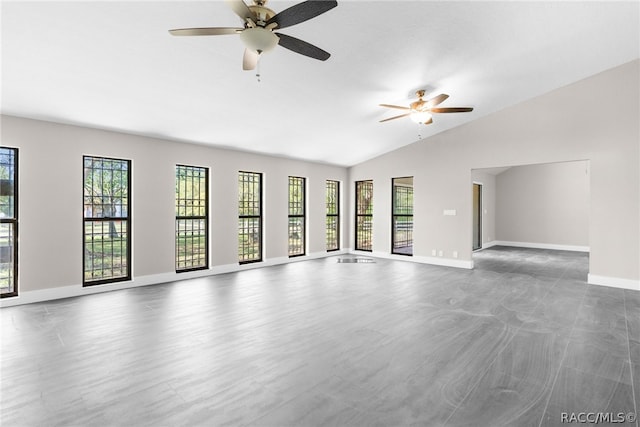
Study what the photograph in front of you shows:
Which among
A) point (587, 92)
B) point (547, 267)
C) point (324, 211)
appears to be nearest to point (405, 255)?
point (324, 211)

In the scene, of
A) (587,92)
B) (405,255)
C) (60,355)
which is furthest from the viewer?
(405,255)

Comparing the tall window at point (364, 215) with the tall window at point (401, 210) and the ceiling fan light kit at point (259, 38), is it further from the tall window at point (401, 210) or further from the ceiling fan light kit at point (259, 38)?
the ceiling fan light kit at point (259, 38)

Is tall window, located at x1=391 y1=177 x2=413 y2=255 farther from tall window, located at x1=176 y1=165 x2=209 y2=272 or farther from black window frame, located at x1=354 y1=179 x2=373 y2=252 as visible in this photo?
tall window, located at x1=176 y1=165 x2=209 y2=272

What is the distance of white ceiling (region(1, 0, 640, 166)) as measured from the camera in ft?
9.71

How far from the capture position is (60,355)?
294 centimetres

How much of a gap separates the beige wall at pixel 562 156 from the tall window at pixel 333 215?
91.0 inches

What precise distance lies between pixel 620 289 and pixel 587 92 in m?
3.43

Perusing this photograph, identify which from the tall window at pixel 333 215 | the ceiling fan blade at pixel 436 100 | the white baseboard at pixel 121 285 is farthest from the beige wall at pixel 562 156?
the white baseboard at pixel 121 285

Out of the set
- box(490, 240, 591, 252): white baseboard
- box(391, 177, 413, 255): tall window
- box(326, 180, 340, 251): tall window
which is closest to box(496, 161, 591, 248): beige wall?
box(490, 240, 591, 252): white baseboard

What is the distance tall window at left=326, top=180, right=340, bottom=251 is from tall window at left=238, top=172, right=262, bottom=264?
2456 millimetres

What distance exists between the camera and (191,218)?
628 centimetres

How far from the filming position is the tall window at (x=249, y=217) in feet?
23.4

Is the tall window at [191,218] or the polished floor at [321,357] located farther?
the tall window at [191,218]

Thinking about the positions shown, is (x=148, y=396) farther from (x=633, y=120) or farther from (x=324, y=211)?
(x=633, y=120)
